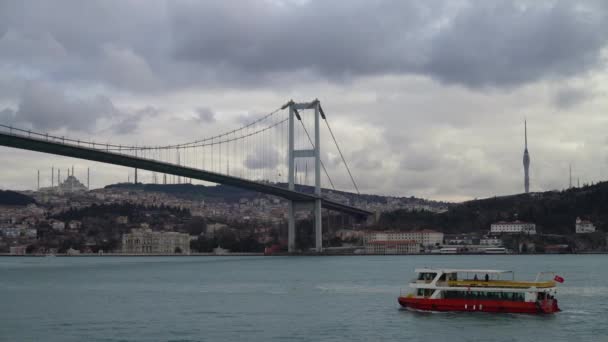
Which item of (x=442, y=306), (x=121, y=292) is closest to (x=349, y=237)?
(x=121, y=292)

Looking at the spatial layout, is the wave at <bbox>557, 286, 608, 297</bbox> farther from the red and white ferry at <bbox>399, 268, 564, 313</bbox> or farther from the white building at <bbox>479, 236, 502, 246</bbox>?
the white building at <bbox>479, 236, 502, 246</bbox>

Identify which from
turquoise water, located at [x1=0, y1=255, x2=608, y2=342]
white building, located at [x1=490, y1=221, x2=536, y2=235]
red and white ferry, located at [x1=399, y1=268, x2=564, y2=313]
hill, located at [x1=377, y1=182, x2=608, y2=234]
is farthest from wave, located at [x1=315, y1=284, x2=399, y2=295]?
hill, located at [x1=377, y1=182, x2=608, y2=234]

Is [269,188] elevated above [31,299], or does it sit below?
above

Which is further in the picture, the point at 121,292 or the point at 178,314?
the point at 121,292

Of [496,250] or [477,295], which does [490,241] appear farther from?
[477,295]

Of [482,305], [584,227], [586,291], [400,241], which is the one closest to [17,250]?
[400,241]

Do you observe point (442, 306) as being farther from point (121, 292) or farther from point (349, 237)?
point (349, 237)
